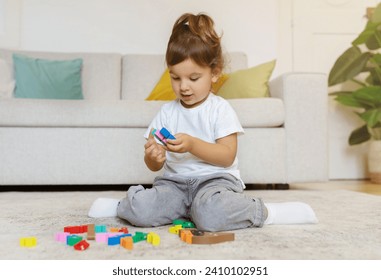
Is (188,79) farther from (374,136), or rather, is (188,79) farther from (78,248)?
(374,136)

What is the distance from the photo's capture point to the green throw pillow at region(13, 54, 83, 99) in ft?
8.99

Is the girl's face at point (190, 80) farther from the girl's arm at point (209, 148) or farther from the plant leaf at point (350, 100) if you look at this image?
the plant leaf at point (350, 100)

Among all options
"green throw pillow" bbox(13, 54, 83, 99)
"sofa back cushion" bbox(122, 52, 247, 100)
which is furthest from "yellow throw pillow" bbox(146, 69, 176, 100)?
"green throw pillow" bbox(13, 54, 83, 99)

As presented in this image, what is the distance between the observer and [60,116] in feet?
7.62

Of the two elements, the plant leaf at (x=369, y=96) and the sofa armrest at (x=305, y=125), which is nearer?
the sofa armrest at (x=305, y=125)

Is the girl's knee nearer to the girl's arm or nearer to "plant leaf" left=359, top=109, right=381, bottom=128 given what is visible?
the girl's arm

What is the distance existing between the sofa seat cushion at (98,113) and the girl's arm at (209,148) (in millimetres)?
1014

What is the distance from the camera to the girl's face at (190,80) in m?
1.29

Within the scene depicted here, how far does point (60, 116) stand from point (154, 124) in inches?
40.7

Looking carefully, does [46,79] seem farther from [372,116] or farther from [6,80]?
[372,116]

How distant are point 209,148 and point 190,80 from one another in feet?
0.67

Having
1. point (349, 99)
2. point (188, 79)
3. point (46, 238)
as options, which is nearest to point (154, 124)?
point (188, 79)

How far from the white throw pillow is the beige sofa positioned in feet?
1.60

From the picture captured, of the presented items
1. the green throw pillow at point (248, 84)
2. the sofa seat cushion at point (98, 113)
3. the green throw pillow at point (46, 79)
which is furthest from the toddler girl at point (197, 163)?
the green throw pillow at point (46, 79)
